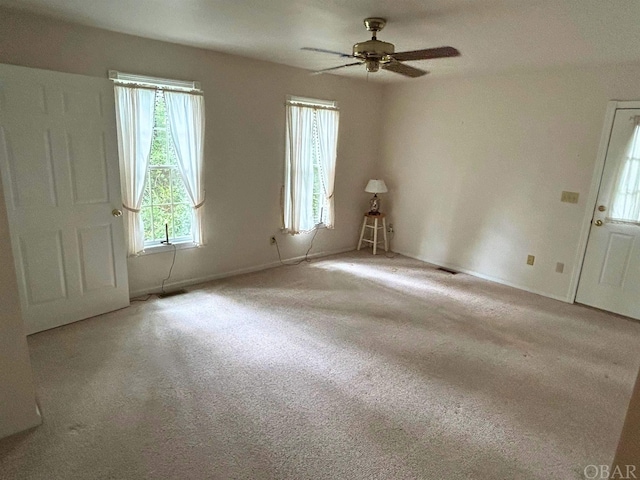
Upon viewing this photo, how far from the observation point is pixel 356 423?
2152mm

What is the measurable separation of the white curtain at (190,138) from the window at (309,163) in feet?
3.74

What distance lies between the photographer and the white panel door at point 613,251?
3621mm

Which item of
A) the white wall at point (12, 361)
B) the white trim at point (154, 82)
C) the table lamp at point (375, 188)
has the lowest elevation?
the white wall at point (12, 361)

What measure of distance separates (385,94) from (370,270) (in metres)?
2.65

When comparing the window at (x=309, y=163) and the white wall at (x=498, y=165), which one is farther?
the window at (x=309, y=163)

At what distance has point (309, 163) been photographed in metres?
4.89

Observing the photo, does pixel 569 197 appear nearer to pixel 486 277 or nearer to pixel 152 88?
pixel 486 277

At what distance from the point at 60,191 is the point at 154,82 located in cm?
132

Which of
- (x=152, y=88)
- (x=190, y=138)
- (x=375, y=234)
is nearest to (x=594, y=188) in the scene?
(x=375, y=234)

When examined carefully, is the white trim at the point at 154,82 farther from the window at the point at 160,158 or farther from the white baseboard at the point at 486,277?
the white baseboard at the point at 486,277

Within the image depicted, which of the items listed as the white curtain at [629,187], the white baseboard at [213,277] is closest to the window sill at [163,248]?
the white baseboard at [213,277]

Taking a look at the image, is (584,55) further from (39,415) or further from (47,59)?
(39,415)

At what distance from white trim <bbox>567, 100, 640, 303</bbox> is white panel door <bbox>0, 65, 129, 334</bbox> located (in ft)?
15.1

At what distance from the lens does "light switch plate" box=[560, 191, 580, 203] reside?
3941mm
